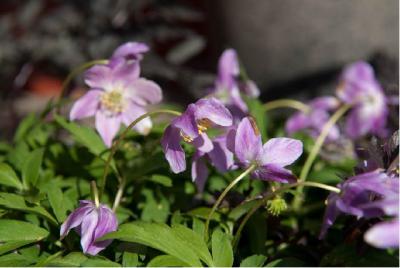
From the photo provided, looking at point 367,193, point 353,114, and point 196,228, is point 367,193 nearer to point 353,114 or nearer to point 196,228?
point 196,228

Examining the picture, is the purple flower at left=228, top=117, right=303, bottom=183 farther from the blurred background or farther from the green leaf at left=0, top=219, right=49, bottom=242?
the blurred background

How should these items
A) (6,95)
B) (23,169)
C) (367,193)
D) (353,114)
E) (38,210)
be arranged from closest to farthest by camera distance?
(367,193) → (38,210) → (23,169) → (353,114) → (6,95)

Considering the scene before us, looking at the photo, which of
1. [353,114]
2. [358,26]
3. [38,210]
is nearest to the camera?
[38,210]

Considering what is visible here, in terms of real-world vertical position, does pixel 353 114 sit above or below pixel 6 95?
above

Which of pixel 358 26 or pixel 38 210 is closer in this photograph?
pixel 38 210

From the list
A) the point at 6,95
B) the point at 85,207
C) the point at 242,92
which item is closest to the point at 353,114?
the point at 242,92

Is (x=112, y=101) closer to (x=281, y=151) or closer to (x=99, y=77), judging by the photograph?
(x=99, y=77)

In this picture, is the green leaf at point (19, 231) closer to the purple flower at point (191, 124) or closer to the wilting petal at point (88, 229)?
the wilting petal at point (88, 229)

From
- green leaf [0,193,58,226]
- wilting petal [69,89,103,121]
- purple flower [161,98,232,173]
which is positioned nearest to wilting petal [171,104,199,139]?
purple flower [161,98,232,173]

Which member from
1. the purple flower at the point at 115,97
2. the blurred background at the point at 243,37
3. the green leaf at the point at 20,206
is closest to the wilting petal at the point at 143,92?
the purple flower at the point at 115,97

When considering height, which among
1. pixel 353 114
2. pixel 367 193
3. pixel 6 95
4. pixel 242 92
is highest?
pixel 367 193
